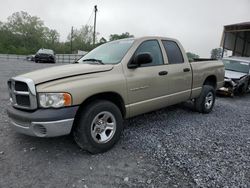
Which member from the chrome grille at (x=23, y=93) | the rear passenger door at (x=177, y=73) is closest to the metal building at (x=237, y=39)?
the rear passenger door at (x=177, y=73)

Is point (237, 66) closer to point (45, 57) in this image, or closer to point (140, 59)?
point (140, 59)

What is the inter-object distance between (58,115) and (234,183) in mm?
2442

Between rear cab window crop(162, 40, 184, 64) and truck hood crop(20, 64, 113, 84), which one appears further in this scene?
rear cab window crop(162, 40, 184, 64)

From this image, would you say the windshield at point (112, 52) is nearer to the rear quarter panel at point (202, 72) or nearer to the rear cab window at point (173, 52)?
the rear cab window at point (173, 52)

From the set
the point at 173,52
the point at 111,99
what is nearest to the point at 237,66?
the point at 173,52

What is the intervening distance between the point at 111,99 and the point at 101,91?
0.41 meters

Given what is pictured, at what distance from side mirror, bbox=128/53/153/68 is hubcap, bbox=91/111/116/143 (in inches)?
38.0

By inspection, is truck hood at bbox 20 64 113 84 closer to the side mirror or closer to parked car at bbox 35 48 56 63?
the side mirror

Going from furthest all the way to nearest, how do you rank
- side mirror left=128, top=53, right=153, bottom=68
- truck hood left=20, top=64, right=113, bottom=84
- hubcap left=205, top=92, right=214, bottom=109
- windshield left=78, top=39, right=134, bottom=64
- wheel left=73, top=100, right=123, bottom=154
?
1. hubcap left=205, top=92, right=214, bottom=109
2. windshield left=78, top=39, right=134, bottom=64
3. side mirror left=128, top=53, right=153, bottom=68
4. wheel left=73, top=100, right=123, bottom=154
5. truck hood left=20, top=64, right=113, bottom=84

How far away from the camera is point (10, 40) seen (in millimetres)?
65125

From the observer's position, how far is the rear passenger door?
14.7ft

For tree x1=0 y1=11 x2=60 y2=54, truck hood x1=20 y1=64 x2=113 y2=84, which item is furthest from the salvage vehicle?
tree x1=0 y1=11 x2=60 y2=54

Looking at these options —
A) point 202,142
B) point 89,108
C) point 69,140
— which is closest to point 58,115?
point 89,108

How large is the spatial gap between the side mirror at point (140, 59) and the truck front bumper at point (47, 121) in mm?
→ 1317
